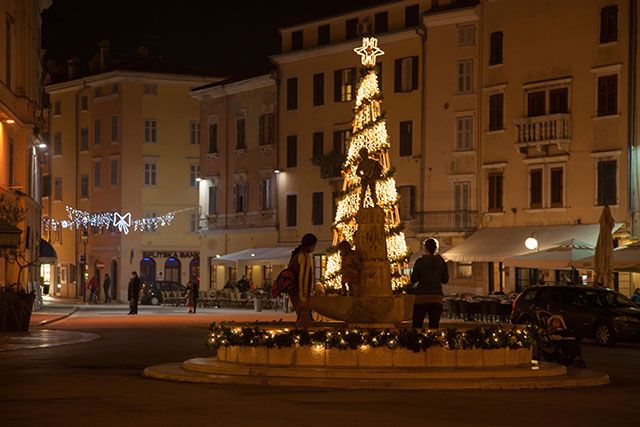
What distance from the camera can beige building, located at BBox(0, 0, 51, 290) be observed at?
4656 cm

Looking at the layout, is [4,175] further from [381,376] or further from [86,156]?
[86,156]

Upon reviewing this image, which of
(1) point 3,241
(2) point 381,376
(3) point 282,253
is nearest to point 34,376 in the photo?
(2) point 381,376

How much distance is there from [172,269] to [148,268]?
1.66 metres

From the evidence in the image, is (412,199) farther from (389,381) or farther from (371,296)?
(389,381)

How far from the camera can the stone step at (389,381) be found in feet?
62.3

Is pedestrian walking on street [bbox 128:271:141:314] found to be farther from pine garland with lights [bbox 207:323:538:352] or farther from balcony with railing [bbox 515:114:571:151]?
pine garland with lights [bbox 207:323:538:352]

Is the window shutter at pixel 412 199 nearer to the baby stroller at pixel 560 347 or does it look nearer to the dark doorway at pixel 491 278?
the dark doorway at pixel 491 278

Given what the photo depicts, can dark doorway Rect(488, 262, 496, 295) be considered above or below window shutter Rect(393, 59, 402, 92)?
below

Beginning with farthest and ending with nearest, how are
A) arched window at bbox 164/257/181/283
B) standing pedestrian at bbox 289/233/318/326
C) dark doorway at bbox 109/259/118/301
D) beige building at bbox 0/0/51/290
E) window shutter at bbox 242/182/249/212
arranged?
arched window at bbox 164/257/181/283 → dark doorway at bbox 109/259/118/301 → window shutter at bbox 242/182/249/212 → beige building at bbox 0/0/51/290 → standing pedestrian at bbox 289/233/318/326

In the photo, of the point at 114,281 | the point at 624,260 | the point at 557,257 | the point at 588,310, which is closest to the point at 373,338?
the point at 588,310

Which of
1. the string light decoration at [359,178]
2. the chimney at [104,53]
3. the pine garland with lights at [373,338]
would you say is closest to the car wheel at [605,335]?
the string light decoration at [359,178]

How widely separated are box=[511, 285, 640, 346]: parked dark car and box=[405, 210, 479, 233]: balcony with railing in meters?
22.4

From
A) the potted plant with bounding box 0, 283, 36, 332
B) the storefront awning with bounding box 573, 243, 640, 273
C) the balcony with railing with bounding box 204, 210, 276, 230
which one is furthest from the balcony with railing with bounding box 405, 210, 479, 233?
the potted plant with bounding box 0, 283, 36, 332

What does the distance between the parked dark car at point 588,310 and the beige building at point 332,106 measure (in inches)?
973
